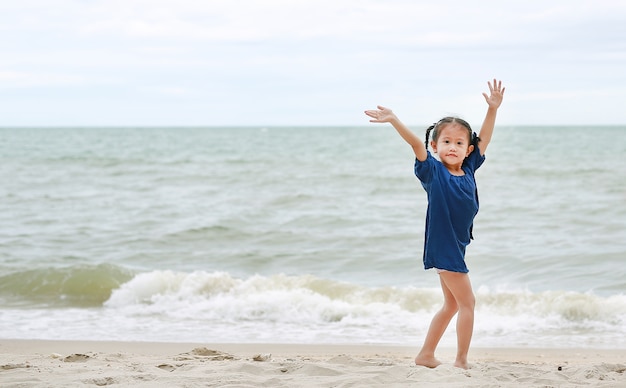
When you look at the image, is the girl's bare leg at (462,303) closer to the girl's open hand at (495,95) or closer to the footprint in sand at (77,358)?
the girl's open hand at (495,95)

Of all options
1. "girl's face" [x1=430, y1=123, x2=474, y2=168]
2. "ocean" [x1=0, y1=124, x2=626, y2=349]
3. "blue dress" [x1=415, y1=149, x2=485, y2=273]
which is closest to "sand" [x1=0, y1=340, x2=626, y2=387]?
"blue dress" [x1=415, y1=149, x2=485, y2=273]

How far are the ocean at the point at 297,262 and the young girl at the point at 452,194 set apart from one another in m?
2.09

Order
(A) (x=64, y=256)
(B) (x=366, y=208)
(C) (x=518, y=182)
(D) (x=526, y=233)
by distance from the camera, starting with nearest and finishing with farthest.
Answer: (A) (x=64, y=256) < (D) (x=526, y=233) < (B) (x=366, y=208) < (C) (x=518, y=182)

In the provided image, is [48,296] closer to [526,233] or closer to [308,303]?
[308,303]

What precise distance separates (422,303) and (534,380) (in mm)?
3737

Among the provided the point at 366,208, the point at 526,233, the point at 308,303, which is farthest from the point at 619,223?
the point at 308,303

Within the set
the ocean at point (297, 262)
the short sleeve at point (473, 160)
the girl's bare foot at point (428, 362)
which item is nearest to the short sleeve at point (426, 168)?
the short sleeve at point (473, 160)

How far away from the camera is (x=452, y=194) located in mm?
4418

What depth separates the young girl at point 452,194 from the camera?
4.42 m

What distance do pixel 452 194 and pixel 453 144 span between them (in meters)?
0.31

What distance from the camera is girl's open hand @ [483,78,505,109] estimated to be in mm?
4664

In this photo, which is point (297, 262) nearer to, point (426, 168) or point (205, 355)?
point (205, 355)

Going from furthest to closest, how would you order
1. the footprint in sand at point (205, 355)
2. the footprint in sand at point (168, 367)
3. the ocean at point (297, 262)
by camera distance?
the ocean at point (297, 262), the footprint in sand at point (205, 355), the footprint in sand at point (168, 367)

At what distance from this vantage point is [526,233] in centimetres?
1229
